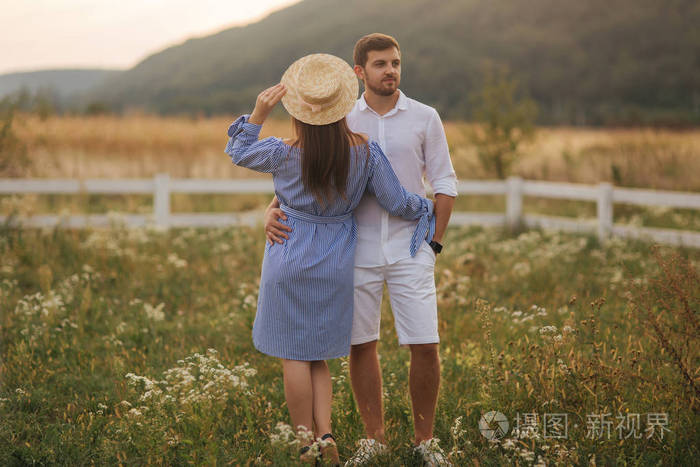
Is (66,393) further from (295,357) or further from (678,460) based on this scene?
(678,460)

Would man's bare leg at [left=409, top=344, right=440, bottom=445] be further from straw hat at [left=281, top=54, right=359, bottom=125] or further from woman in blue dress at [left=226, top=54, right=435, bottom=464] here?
straw hat at [left=281, top=54, right=359, bottom=125]

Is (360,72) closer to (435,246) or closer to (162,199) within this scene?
(435,246)

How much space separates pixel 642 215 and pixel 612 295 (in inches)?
224

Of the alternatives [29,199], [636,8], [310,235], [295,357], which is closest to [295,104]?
[310,235]

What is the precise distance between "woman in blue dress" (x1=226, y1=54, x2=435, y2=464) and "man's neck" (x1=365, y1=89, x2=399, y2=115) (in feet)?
0.81

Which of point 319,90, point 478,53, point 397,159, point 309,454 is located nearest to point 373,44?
point 319,90

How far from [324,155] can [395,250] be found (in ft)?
1.99

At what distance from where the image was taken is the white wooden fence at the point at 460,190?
8758 millimetres

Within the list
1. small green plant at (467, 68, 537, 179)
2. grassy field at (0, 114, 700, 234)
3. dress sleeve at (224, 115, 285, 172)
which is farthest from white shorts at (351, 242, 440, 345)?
small green plant at (467, 68, 537, 179)

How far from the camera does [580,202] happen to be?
13.7m

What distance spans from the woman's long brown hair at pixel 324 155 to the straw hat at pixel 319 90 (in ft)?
0.17

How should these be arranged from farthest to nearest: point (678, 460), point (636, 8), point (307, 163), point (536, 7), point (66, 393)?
point (536, 7) → point (636, 8) → point (66, 393) → point (678, 460) → point (307, 163)

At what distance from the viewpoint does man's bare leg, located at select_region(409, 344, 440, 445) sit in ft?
10.6

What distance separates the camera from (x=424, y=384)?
324 cm
